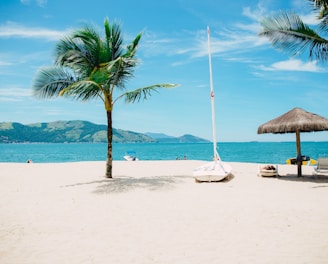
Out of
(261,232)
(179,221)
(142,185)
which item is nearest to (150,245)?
(179,221)

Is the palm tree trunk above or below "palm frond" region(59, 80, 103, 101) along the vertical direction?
below

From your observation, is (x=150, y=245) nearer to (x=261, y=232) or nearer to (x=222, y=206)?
(x=261, y=232)

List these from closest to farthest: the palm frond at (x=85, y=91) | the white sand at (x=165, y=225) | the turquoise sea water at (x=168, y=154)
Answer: the white sand at (x=165, y=225)
the palm frond at (x=85, y=91)
the turquoise sea water at (x=168, y=154)

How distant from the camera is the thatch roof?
9875 mm

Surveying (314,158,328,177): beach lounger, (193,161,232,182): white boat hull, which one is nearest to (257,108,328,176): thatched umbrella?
(314,158,328,177): beach lounger

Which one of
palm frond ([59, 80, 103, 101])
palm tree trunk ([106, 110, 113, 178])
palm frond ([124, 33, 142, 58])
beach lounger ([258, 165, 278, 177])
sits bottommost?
beach lounger ([258, 165, 278, 177])

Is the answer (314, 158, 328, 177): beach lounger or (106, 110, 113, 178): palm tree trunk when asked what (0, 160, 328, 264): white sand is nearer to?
(314, 158, 328, 177): beach lounger

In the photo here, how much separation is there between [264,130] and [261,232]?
700 centimetres

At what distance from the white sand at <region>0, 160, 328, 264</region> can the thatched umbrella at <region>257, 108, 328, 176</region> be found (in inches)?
86.7

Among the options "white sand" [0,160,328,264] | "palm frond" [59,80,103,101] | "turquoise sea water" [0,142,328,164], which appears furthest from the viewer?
"turquoise sea water" [0,142,328,164]

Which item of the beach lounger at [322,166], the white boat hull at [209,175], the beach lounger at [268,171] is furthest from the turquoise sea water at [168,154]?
the white boat hull at [209,175]

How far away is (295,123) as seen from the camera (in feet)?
32.9

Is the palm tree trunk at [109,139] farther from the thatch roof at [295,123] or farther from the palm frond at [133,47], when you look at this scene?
the thatch roof at [295,123]

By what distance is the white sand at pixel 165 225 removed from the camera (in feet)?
12.2
